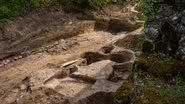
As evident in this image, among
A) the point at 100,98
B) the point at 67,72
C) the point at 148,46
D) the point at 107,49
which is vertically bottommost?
the point at 67,72

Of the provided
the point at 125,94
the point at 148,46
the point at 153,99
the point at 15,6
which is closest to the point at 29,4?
the point at 15,6

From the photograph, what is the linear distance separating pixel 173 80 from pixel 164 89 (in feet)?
1.42

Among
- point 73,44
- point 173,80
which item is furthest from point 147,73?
point 73,44

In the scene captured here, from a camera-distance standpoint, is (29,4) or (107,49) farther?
(29,4)

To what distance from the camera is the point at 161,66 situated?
6551 millimetres

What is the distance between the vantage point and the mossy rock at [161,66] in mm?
6414

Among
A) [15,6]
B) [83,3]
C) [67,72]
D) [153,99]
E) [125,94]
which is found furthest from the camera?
[83,3]

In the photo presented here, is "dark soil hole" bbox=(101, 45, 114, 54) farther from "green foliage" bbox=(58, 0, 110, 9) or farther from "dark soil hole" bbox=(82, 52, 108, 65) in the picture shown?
"green foliage" bbox=(58, 0, 110, 9)

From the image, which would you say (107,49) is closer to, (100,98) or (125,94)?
(100,98)

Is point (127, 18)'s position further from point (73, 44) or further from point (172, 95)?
point (172, 95)

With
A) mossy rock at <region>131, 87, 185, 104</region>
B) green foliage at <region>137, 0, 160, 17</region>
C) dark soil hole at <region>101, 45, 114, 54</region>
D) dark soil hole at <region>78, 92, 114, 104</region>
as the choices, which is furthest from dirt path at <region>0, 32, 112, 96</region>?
mossy rock at <region>131, 87, 185, 104</region>

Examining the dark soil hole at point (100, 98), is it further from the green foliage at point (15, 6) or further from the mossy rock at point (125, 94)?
the green foliage at point (15, 6)

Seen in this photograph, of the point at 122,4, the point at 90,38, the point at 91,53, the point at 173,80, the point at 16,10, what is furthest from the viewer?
the point at 122,4

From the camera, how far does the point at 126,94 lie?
19.4ft
